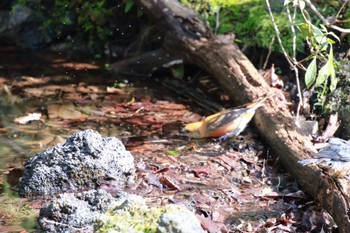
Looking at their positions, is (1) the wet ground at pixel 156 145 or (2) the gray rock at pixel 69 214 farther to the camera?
(1) the wet ground at pixel 156 145

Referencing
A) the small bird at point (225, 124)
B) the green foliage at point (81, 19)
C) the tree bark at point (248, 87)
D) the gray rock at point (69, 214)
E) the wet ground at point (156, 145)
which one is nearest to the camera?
the gray rock at point (69, 214)

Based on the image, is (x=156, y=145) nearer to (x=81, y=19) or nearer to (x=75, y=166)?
(x=75, y=166)

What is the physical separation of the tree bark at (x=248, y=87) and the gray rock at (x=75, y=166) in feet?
4.05

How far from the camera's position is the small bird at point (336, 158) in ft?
11.5

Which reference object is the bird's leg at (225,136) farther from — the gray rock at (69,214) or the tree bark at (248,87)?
the gray rock at (69,214)

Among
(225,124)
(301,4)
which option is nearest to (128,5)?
(225,124)

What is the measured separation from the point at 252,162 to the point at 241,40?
2.31 meters

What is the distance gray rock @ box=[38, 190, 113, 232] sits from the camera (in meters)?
3.47

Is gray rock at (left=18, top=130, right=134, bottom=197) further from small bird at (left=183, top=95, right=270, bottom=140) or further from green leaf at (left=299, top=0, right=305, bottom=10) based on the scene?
green leaf at (left=299, top=0, right=305, bottom=10)

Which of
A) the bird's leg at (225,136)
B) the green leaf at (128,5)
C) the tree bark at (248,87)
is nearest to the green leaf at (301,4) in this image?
the tree bark at (248,87)

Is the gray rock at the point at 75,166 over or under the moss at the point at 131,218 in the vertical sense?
under

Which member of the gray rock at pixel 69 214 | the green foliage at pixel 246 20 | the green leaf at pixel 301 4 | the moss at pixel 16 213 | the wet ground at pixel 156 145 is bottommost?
the wet ground at pixel 156 145

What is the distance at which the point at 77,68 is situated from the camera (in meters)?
7.49

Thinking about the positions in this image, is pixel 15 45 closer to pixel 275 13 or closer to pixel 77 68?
pixel 77 68
